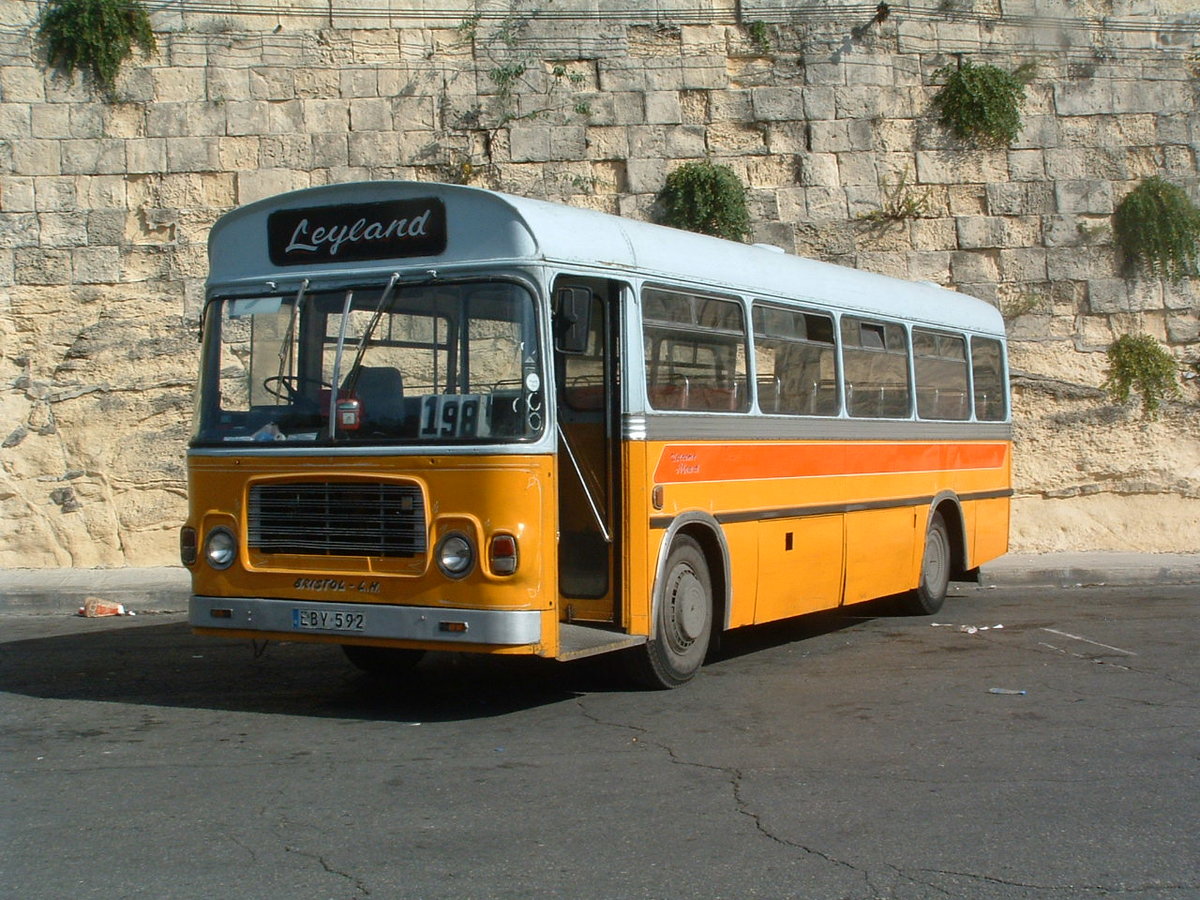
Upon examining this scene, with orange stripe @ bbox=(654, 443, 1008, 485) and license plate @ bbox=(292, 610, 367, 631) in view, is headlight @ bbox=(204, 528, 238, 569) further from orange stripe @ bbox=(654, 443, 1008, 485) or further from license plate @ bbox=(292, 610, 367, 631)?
orange stripe @ bbox=(654, 443, 1008, 485)

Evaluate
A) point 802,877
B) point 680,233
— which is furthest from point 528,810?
point 680,233

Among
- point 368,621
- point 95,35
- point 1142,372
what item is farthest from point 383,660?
point 1142,372

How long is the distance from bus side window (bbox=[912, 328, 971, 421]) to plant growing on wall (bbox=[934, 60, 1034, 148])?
17.7ft

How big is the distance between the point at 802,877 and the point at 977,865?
2.12 ft

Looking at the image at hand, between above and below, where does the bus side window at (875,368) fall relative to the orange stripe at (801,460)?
above

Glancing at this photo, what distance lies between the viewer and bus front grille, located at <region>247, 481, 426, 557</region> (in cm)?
734

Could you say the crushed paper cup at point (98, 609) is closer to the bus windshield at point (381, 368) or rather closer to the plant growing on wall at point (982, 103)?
the bus windshield at point (381, 368)

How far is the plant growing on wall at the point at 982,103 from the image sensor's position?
665 inches

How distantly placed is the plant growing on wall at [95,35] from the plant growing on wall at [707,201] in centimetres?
645

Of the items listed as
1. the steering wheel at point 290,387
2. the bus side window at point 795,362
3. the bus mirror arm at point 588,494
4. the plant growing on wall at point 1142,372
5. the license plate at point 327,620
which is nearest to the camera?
the license plate at point 327,620

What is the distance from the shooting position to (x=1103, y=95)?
1733 cm

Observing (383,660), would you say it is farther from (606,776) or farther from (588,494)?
(606,776)

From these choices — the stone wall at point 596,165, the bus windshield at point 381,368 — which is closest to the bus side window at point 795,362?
the bus windshield at point 381,368

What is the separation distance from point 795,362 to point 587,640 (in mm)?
2956
